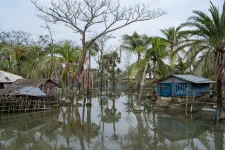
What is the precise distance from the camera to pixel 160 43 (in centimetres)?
2002

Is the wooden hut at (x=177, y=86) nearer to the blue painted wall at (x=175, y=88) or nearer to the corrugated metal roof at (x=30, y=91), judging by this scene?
the blue painted wall at (x=175, y=88)

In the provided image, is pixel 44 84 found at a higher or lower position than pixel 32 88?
higher

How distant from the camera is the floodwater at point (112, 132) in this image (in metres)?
9.24

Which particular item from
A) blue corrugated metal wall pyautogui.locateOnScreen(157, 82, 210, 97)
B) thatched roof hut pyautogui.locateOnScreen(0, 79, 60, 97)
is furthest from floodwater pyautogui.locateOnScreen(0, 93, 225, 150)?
blue corrugated metal wall pyautogui.locateOnScreen(157, 82, 210, 97)

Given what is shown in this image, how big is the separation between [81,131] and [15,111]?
30.0ft

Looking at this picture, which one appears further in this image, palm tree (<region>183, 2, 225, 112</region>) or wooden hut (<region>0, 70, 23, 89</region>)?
wooden hut (<region>0, 70, 23, 89</region>)

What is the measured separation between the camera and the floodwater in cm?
924

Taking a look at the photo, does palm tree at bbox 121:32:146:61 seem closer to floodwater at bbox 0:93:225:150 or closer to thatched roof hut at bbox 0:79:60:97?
thatched roof hut at bbox 0:79:60:97

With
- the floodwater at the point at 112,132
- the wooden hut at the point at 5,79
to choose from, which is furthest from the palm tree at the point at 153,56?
the wooden hut at the point at 5,79

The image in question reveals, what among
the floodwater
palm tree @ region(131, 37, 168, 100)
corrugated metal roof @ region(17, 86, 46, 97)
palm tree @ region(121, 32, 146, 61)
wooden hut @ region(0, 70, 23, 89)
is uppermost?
palm tree @ region(121, 32, 146, 61)

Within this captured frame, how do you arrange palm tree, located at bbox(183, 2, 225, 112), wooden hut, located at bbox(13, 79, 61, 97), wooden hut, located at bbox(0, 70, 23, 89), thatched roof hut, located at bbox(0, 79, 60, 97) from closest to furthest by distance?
1. palm tree, located at bbox(183, 2, 225, 112)
2. thatched roof hut, located at bbox(0, 79, 60, 97)
3. wooden hut, located at bbox(13, 79, 61, 97)
4. wooden hut, located at bbox(0, 70, 23, 89)

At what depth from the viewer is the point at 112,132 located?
11.4 metres

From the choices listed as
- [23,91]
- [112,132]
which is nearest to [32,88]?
[23,91]

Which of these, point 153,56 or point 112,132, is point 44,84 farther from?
point 112,132
